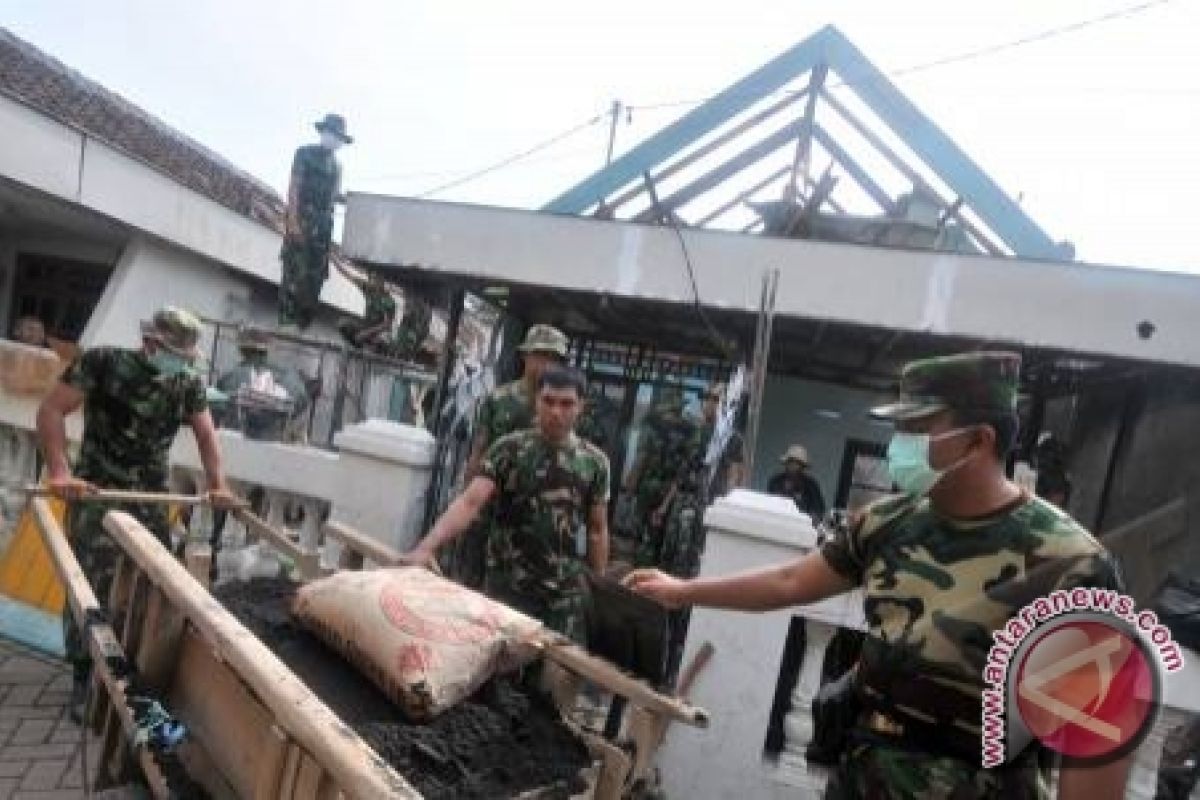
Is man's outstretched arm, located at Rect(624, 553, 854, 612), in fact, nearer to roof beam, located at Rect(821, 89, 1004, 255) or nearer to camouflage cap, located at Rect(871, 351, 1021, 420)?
camouflage cap, located at Rect(871, 351, 1021, 420)

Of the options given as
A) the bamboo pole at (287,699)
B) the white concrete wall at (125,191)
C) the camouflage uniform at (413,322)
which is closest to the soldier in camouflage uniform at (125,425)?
the bamboo pole at (287,699)

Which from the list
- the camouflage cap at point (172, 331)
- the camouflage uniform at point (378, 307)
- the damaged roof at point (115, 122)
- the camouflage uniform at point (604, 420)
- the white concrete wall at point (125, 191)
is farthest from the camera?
the damaged roof at point (115, 122)

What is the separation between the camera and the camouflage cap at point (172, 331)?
324 centimetres

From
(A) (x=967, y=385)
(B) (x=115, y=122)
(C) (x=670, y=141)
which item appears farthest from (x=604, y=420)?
(B) (x=115, y=122)

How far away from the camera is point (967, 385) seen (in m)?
1.63

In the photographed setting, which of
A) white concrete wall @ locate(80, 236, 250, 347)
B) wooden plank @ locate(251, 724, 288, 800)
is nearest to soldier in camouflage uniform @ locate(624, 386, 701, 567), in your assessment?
wooden plank @ locate(251, 724, 288, 800)

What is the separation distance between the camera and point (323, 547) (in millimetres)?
3848

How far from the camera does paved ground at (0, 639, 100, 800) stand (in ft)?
9.08

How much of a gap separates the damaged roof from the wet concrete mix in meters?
10.5

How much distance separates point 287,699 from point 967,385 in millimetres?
1473

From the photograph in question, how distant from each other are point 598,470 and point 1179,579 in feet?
8.62

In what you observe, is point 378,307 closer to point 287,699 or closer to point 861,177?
point 861,177

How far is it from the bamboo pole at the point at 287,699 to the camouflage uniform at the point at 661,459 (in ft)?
18.1

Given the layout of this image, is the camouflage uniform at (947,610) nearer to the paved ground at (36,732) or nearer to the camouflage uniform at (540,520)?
the camouflage uniform at (540,520)
